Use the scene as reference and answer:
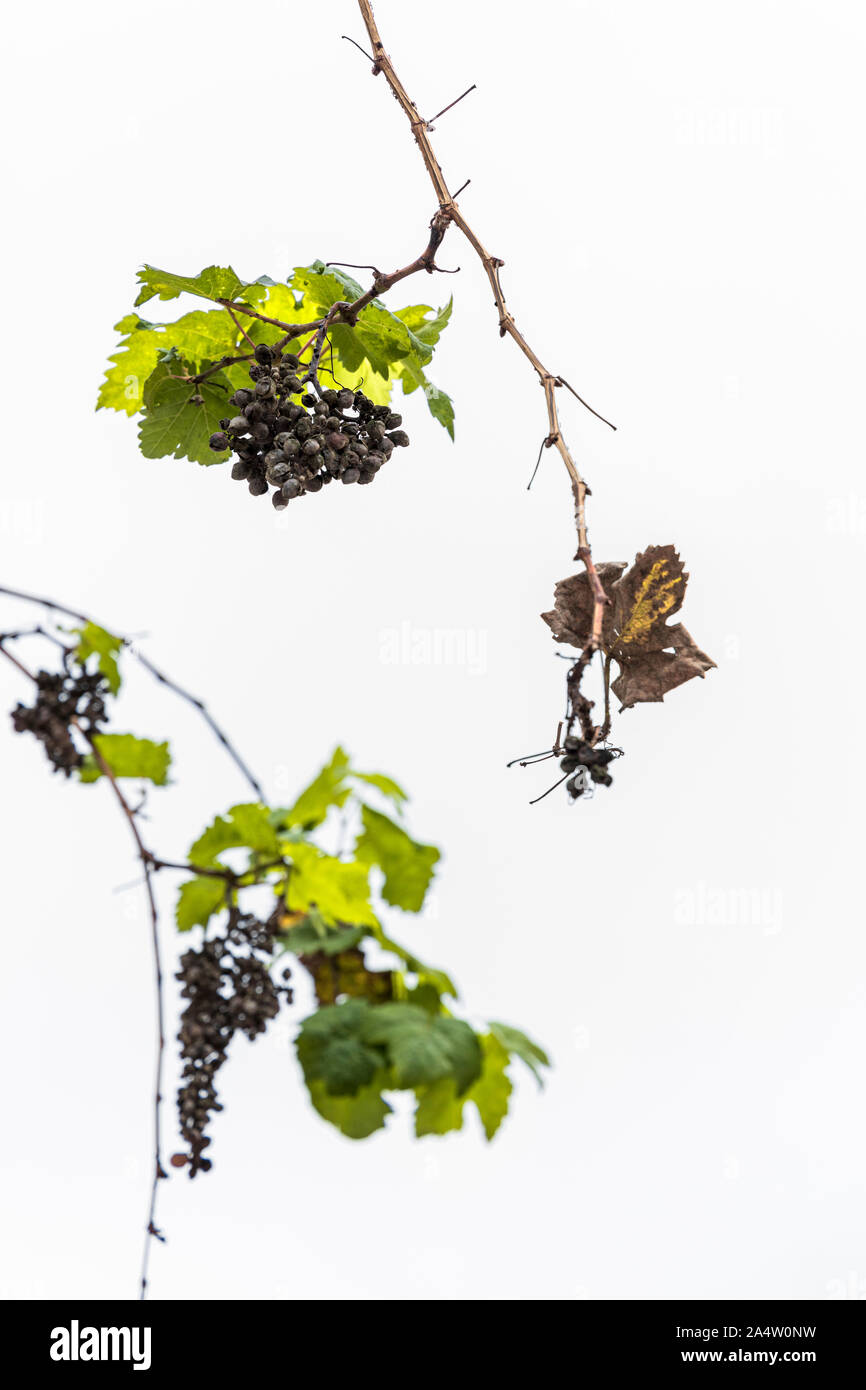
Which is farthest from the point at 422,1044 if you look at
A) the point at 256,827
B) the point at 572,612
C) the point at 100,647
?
the point at 572,612

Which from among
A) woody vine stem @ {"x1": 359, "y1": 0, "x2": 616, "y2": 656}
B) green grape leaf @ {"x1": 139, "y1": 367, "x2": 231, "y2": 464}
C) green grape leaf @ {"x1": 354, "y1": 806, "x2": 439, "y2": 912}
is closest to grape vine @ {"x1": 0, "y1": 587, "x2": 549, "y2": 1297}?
green grape leaf @ {"x1": 354, "y1": 806, "x2": 439, "y2": 912}

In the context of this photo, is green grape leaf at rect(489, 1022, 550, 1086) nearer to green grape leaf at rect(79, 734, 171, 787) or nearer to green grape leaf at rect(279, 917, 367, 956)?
green grape leaf at rect(279, 917, 367, 956)

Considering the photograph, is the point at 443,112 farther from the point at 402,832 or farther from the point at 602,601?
the point at 402,832

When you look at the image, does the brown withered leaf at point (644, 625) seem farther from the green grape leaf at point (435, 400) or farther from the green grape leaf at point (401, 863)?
the green grape leaf at point (401, 863)

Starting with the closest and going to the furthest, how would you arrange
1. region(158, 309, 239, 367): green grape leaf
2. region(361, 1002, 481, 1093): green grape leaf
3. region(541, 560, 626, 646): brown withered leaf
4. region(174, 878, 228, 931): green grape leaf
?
region(361, 1002, 481, 1093): green grape leaf, region(174, 878, 228, 931): green grape leaf, region(541, 560, 626, 646): brown withered leaf, region(158, 309, 239, 367): green grape leaf

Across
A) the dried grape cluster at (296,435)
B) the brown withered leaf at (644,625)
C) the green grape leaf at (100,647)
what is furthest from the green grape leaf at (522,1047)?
the dried grape cluster at (296,435)
